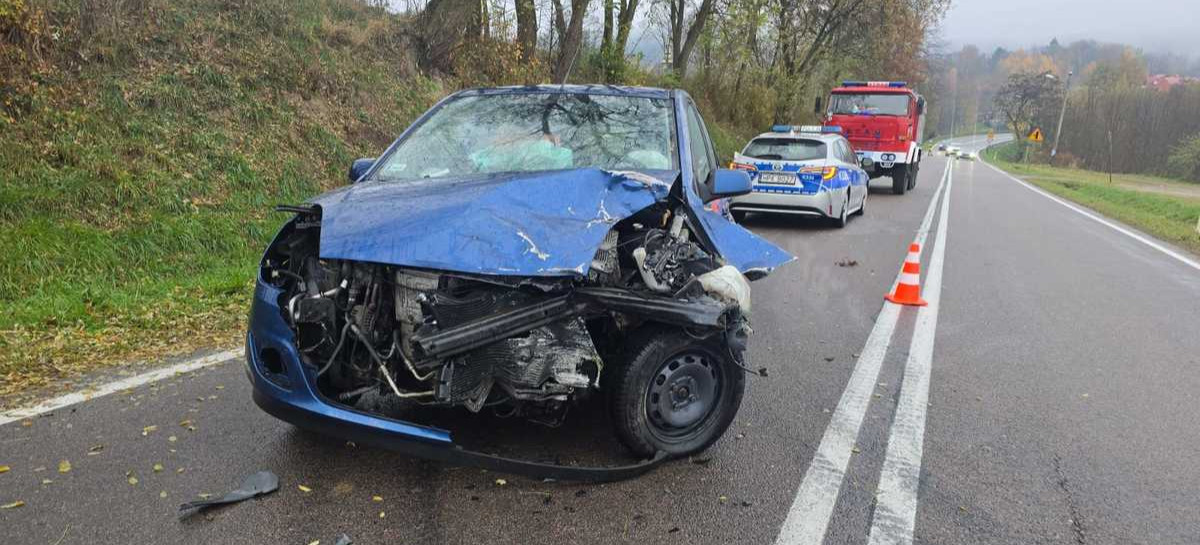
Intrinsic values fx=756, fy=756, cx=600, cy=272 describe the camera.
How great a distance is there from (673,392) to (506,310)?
954mm

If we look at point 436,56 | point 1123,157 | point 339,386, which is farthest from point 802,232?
point 1123,157

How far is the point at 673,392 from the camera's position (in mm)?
3475

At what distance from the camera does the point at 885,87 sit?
21.1m

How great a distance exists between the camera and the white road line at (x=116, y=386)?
149 inches

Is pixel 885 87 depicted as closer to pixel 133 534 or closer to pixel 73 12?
pixel 73 12

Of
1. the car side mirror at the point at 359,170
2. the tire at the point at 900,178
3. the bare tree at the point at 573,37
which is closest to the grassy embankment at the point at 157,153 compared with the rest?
the car side mirror at the point at 359,170

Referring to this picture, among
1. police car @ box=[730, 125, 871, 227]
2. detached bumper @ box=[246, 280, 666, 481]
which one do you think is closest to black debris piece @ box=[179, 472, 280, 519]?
detached bumper @ box=[246, 280, 666, 481]

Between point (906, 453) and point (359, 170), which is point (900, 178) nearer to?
point (906, 453)

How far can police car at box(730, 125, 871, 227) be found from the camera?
38.9 ft

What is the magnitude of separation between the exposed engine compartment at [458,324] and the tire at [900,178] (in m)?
19.1

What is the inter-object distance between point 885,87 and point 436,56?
13202mm

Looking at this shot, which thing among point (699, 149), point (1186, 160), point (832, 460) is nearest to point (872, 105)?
point (699, 149)

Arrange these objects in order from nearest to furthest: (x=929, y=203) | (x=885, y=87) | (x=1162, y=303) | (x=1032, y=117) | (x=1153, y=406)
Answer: (x=1153, y=406)
(x=1162, y=303)
(x=929, y=203)
(x=885, y=87)
(x=1032, y=117)

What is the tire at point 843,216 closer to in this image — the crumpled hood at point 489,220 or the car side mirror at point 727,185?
the car side mirror at point 727,185
